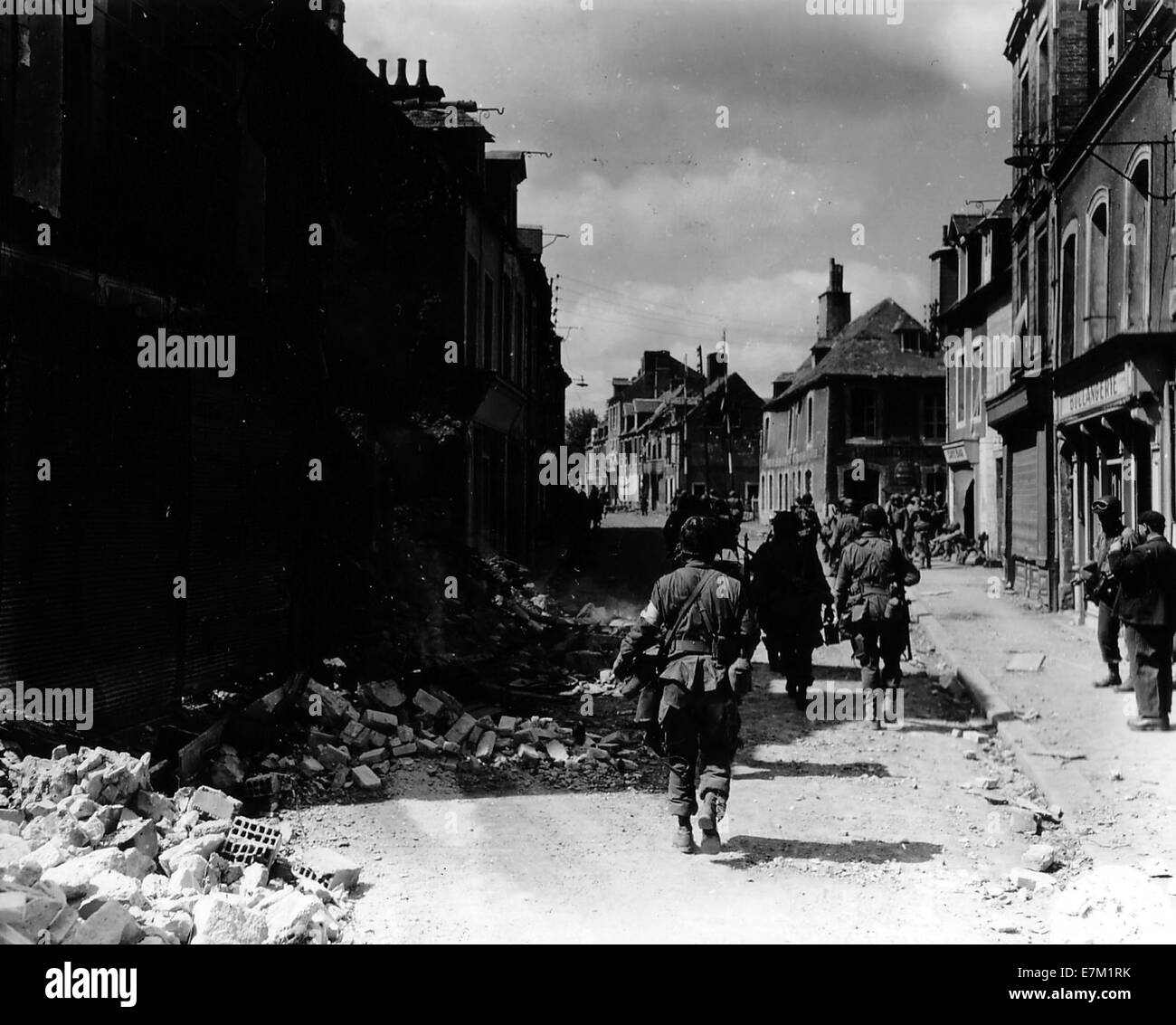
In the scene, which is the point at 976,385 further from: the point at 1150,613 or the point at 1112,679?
the point at 1150,613

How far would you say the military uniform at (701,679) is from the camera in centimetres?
584

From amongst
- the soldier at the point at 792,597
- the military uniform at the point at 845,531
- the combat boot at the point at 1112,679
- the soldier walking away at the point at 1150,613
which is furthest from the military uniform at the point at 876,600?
the combat boot at the point at 1112,679

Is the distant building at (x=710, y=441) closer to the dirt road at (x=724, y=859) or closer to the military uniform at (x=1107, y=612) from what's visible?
the military uniform at (x=1107, y=612)

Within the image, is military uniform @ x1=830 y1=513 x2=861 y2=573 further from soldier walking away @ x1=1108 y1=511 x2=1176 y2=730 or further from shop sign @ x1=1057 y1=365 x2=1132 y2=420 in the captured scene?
shop sign @ x1=1057 y1=365 x2=1132 y2=420

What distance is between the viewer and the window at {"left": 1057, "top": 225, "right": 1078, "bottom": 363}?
16.5 metres

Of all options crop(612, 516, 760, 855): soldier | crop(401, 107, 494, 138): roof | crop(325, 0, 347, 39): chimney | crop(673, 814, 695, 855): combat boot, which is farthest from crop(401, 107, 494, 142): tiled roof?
crop(673, 814, 695, 855): combat boot

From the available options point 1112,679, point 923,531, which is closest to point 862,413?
point 923,531

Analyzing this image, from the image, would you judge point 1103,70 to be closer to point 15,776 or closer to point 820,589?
point 820,589

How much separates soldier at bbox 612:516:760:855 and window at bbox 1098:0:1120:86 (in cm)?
1111

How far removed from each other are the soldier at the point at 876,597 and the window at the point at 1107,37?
8007 millimetres

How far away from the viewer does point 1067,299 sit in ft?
54.7

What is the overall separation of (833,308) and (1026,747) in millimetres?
43281
